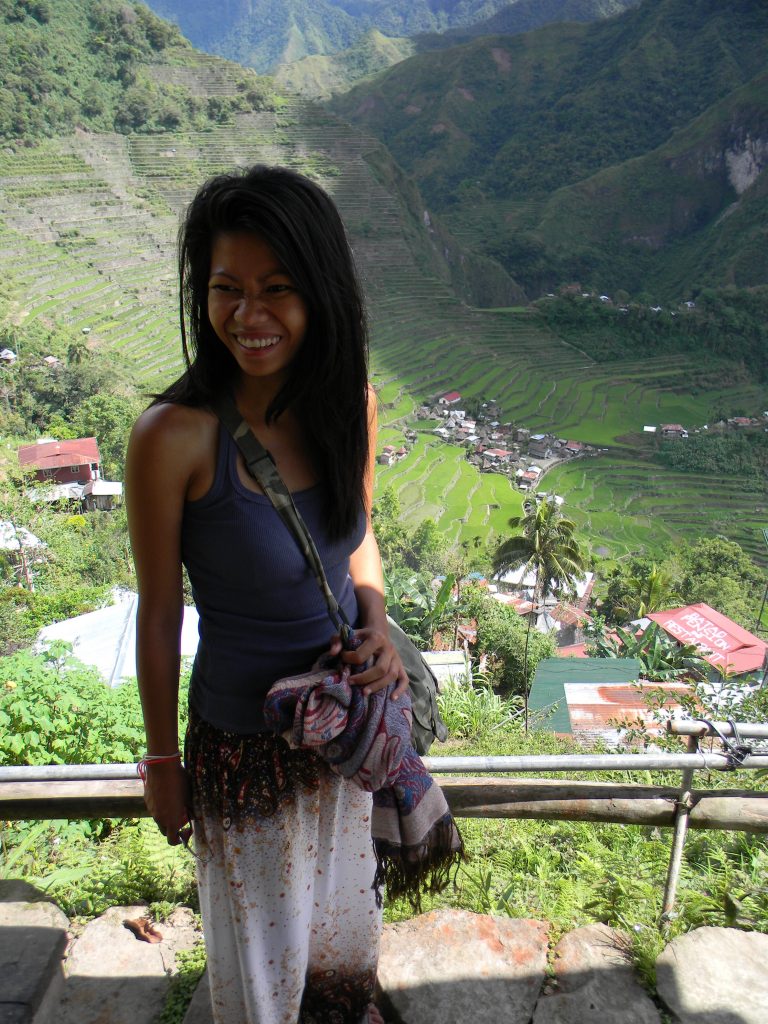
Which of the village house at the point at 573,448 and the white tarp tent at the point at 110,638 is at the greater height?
the white tarp tent at the point at 110,638

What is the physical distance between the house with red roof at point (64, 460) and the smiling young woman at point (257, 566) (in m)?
22.9

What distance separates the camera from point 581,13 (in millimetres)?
108250

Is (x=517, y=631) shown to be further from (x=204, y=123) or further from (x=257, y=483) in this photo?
(x=204, y=123)

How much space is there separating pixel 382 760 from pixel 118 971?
2.08 feet

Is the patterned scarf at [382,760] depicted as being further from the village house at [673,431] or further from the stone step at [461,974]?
the village house at [673,431]

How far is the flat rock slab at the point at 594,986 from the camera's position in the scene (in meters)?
1.02

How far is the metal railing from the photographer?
3.34 feet

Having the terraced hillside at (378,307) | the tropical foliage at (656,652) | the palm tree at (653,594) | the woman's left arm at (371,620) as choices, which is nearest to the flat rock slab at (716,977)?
the woman's left arm at (371,620)

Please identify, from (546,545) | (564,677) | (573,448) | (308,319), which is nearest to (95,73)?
(573,448)

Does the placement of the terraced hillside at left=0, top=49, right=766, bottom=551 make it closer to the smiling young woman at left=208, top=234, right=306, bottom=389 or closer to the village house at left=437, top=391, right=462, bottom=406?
the village house at left=437, top=391, right=462, bottom=406

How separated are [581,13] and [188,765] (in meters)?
131

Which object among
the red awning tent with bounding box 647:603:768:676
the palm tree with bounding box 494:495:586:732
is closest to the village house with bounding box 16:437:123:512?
the palm tree with bounding box 494:495:586:732

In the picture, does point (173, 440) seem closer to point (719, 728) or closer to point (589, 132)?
point (719, 728)

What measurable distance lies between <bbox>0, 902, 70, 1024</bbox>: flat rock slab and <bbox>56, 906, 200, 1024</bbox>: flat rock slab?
A: 35 millimetres
